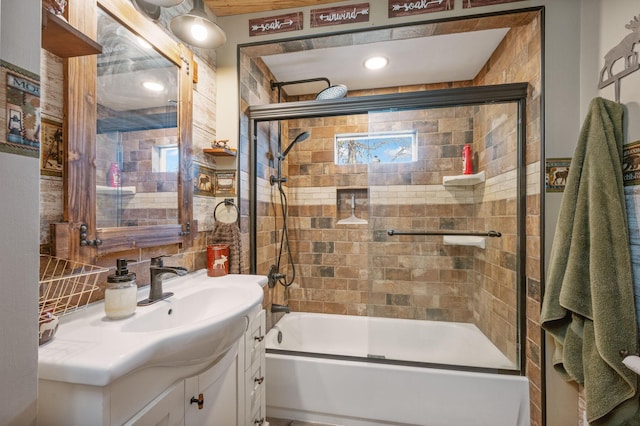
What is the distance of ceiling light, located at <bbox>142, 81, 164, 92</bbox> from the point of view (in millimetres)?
1188

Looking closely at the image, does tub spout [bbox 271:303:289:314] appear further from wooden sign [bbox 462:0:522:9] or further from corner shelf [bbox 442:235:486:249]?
wooden sign [bbox 462:0:522:9]

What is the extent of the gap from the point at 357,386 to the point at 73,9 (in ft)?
6.90

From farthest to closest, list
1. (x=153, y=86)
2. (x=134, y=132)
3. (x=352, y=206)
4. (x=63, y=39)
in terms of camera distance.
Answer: (x=352, y=206), (x=153, y=86), (x=134, y=132), (x=63, y=39)

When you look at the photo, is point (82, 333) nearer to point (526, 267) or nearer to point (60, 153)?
point (60, 153)

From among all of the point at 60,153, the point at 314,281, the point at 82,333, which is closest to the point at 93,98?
the point at 60,153

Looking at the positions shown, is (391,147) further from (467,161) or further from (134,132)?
(134,132)

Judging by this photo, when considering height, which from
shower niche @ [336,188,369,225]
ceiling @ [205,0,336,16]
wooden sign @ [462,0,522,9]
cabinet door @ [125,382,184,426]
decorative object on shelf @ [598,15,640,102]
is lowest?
cabinet door @ [125,382,184,426]

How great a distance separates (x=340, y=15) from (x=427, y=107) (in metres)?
0.76

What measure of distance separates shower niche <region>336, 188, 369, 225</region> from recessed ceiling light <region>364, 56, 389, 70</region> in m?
1.00

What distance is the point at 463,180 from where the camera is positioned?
6.62 feet

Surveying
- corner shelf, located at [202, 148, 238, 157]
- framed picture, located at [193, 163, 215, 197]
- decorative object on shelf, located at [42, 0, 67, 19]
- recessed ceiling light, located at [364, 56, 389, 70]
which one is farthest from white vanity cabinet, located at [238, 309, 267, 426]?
recessed ceiling light, located at [364, 56, 389, 70]

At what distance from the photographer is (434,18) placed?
1518 mm

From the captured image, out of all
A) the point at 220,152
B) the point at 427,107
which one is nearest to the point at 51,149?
the point at 220,152

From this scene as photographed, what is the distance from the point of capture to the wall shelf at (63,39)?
69cm
